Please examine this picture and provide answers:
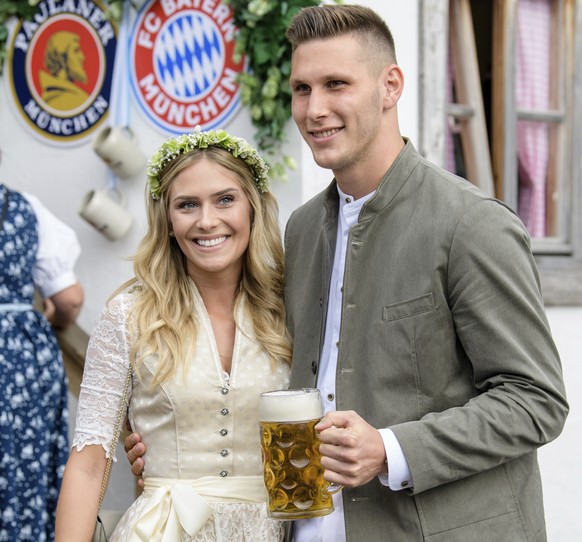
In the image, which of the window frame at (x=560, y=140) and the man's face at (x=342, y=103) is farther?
the window frame at (x=560, y=140)

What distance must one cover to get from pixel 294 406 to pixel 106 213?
211cm

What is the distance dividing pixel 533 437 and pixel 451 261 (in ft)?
1.28

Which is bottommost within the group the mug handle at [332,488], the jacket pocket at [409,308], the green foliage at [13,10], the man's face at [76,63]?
the mug handle at [332,488]

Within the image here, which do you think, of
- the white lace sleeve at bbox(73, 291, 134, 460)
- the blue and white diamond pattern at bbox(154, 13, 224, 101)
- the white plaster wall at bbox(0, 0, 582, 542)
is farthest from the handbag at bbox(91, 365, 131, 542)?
the blue and white diamond pattern at bbox(154, 13, 224, 101)

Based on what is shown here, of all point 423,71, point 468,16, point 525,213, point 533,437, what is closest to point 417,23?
point 423,71

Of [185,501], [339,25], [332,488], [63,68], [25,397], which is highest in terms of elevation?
[339,25]

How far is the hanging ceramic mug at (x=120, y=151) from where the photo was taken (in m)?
3.78

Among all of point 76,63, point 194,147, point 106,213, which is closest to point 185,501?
point 194,147

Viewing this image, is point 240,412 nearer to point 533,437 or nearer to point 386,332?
point 386,332

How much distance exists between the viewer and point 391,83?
7.24 ft

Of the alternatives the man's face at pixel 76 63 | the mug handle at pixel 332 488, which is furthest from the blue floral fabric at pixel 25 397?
the mug handle at pixel 332 488

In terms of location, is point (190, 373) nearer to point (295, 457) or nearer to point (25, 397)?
point (295, 457)

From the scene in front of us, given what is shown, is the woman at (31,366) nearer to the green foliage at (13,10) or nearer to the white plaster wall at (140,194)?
the white plaster wall at (140,194)

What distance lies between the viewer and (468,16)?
423 centimetres
